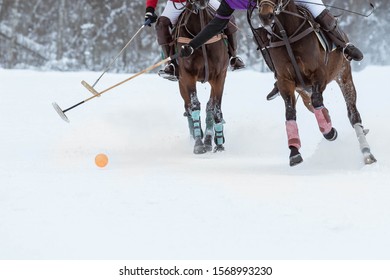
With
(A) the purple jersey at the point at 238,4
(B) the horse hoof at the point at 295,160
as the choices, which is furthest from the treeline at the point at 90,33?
(B) the horse hoof at the point at 295,160

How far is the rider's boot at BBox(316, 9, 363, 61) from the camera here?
7484mm

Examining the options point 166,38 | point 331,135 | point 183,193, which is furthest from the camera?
point 166,38

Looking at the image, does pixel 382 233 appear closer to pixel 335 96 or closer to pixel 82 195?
pixel 82 195

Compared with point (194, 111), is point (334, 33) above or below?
above

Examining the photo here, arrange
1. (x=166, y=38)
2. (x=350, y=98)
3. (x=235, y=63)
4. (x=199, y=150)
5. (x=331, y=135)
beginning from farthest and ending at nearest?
(x=235, y=63)
(x=166, y=38)
(x=199, y=150)
(x=350, y=98)
(x=331, y=135)

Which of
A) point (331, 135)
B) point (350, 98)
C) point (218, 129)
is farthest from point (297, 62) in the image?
point (218, 129)

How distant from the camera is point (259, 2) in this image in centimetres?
656

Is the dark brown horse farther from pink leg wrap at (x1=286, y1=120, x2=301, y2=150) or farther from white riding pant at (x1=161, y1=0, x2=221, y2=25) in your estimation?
pink leg wrap at (x1=286, y1=120, x2=301, y2=150)

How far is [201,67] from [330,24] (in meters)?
2.18

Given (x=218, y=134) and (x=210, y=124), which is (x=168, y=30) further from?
(x=218, y=134)

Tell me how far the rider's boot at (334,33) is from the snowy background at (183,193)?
85cm

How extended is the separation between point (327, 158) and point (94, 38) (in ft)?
87.3

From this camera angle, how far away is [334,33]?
7.56 metres

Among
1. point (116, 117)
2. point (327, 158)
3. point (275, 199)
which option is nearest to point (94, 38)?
point (116, 117)
